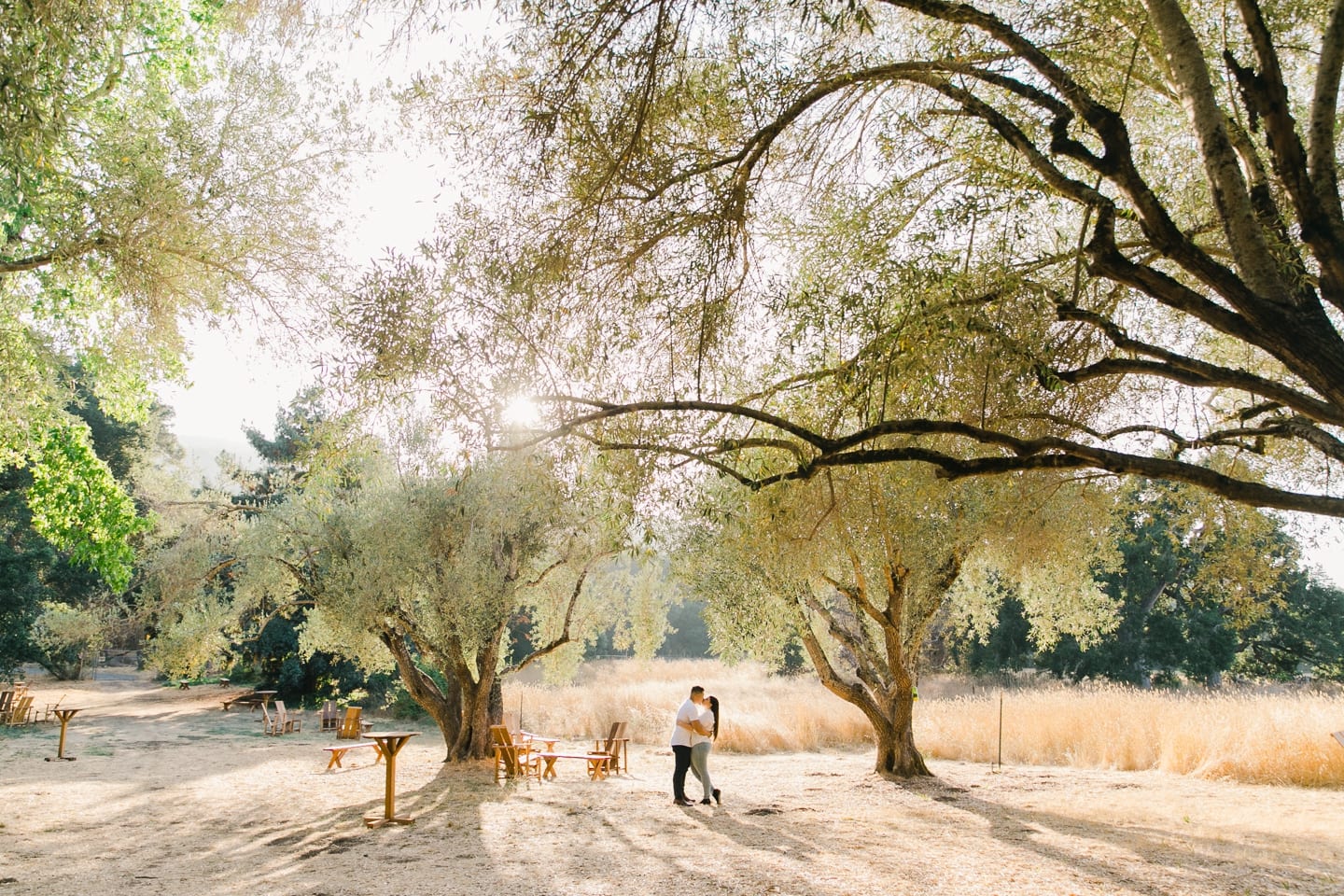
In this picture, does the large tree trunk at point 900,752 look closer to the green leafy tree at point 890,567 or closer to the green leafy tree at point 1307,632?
the green leafy tree at point 890,567

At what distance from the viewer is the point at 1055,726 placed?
16906 mm

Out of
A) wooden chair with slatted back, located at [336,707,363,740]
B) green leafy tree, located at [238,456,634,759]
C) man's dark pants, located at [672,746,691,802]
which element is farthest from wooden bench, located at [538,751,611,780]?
wooden chair with slatted back, located at [336,707,363,740]

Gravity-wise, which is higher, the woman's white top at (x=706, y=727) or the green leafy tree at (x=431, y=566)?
the green leafy tree at (x=431, y=566)

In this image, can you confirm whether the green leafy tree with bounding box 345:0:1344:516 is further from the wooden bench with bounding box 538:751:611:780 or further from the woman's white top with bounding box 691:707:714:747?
the wooden bench with bounding box 538:751:611:780

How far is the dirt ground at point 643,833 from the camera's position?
7.48 meters

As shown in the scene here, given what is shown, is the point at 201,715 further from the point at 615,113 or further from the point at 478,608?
the point at 615,113

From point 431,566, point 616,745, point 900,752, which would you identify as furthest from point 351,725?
point 900,752

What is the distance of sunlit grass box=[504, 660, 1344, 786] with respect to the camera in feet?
44.8

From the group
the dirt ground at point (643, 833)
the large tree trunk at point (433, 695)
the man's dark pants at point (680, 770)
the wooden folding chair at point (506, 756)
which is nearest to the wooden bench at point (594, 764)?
the wooden folding chair at point (506, 756)

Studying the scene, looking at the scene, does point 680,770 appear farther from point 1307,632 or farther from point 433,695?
point 1307,632

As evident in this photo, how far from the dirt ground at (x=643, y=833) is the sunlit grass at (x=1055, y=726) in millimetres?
727

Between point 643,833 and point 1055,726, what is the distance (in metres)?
10.7

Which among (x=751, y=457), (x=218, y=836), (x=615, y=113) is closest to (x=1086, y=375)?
(x=751, y=457)

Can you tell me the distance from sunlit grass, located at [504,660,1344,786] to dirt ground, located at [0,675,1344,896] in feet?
2.39
